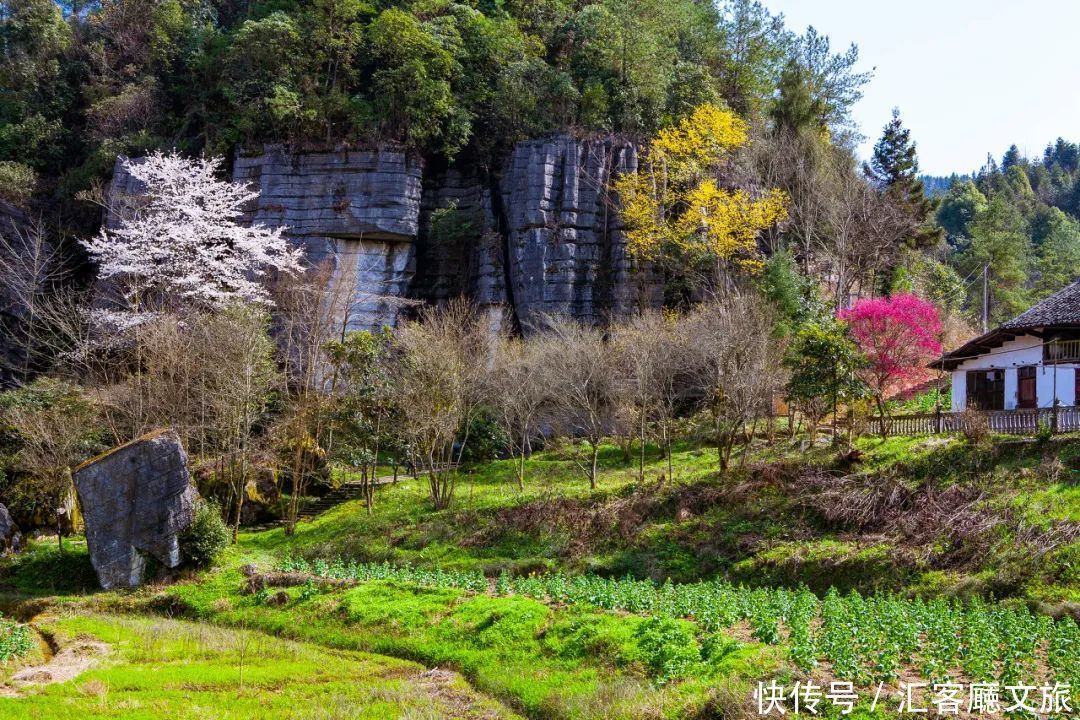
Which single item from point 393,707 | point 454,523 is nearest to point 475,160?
point 454,523

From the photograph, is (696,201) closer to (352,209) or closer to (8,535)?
(352,209)

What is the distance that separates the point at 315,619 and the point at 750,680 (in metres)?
10.0

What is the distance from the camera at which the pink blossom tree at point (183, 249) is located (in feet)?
104

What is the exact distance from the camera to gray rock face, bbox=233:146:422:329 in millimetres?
39250

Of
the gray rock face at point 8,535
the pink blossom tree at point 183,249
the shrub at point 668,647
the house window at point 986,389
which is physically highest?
the pink blossom tree at point 183,249

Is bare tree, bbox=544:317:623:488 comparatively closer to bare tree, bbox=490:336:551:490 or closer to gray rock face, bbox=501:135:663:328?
bare tree, bbox=490:336:551:490

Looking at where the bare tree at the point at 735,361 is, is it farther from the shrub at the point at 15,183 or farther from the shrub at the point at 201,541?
the shrub at the point at 15,183

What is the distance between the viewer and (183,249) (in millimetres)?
32906

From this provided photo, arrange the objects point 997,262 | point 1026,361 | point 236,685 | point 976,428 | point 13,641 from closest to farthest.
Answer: point 236,685 → point 13,641 → point 976,428 → point 1026,361 → point 997,262

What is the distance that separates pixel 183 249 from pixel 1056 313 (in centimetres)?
3155

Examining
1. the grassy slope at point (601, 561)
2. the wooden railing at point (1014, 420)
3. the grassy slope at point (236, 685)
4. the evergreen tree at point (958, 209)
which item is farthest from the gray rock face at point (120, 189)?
the evergreen tree at point (958, 209)

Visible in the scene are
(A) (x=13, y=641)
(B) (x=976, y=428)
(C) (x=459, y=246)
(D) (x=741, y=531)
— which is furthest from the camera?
(C) (x=459, y=246)

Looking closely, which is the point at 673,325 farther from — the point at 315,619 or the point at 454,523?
the point at 315,619

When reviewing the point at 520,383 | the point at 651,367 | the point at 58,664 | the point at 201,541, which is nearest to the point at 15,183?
the point at 520,383
